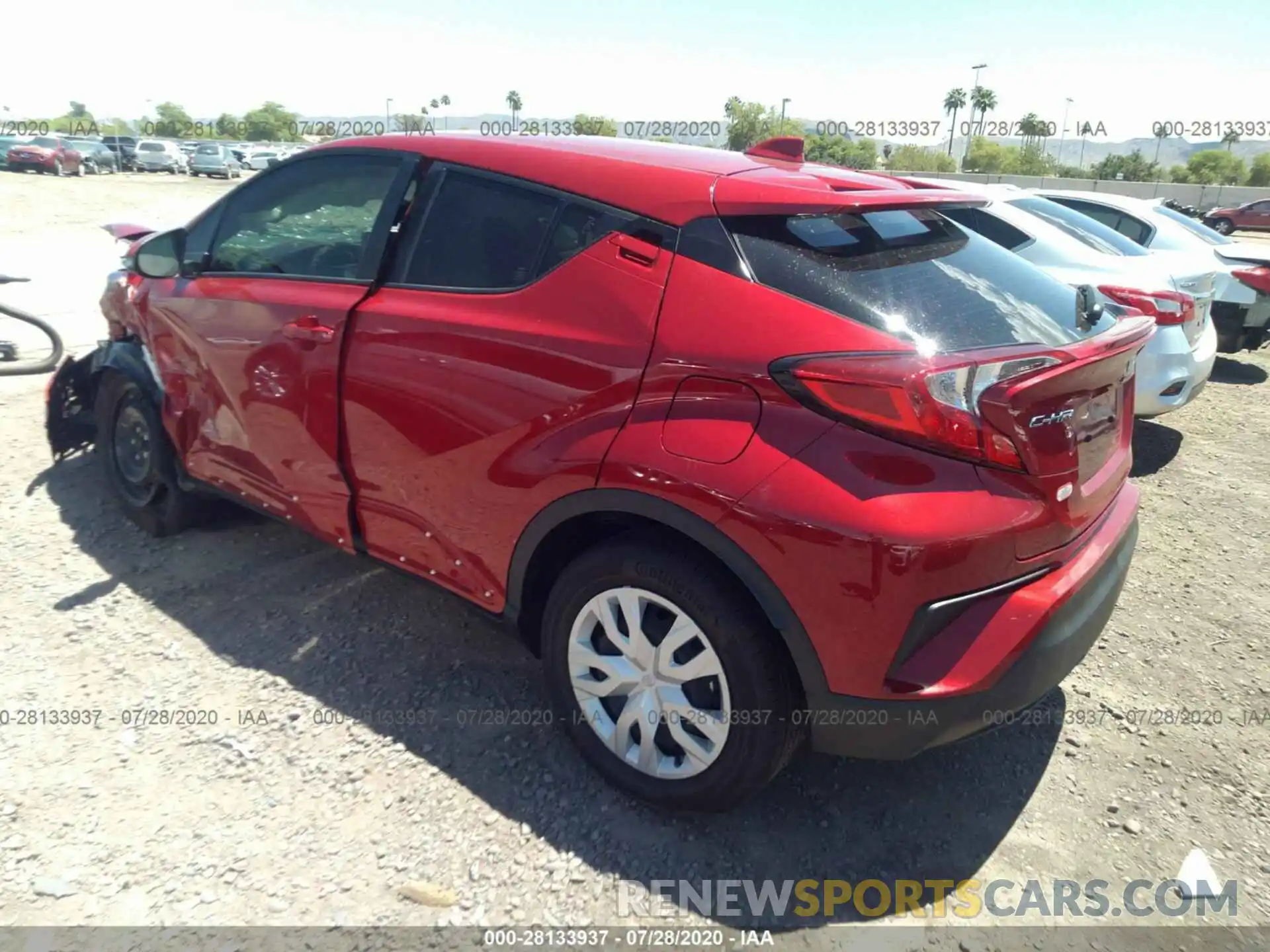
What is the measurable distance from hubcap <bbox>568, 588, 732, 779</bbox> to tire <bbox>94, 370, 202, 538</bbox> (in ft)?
8.01

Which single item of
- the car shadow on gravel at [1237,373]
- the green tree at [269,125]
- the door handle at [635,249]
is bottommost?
the car shadow on gravel at [1237,373]

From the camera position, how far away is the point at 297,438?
123 inches

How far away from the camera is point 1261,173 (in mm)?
51156

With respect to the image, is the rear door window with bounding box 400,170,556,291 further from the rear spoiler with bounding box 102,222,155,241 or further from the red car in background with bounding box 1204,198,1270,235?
the red car in background with bounding box 1204,198,1270,235

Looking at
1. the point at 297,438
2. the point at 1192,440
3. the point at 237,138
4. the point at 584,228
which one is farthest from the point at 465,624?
the point at 237,138

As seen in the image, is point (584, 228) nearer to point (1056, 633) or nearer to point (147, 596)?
point (1056, 633)

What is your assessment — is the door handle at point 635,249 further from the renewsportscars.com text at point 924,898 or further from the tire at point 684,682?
the renewsportscars.com text at point 924,898

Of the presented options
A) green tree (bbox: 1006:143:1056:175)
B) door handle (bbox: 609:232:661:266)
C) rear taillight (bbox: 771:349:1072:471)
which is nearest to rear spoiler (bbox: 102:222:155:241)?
door handle (bbox: 609:232:661:266)

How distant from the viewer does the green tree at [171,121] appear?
8788 centimetres

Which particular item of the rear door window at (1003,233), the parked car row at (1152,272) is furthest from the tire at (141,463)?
the rear door window at (1003,233)

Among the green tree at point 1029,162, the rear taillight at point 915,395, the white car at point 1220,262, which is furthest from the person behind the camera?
the green tree at point 1029,162

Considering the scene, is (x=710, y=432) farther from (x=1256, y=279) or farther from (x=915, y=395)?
(x=1256, y=279)

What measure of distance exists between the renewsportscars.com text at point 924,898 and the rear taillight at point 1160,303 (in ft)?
12.2

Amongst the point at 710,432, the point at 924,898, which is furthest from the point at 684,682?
the point at 924,898
